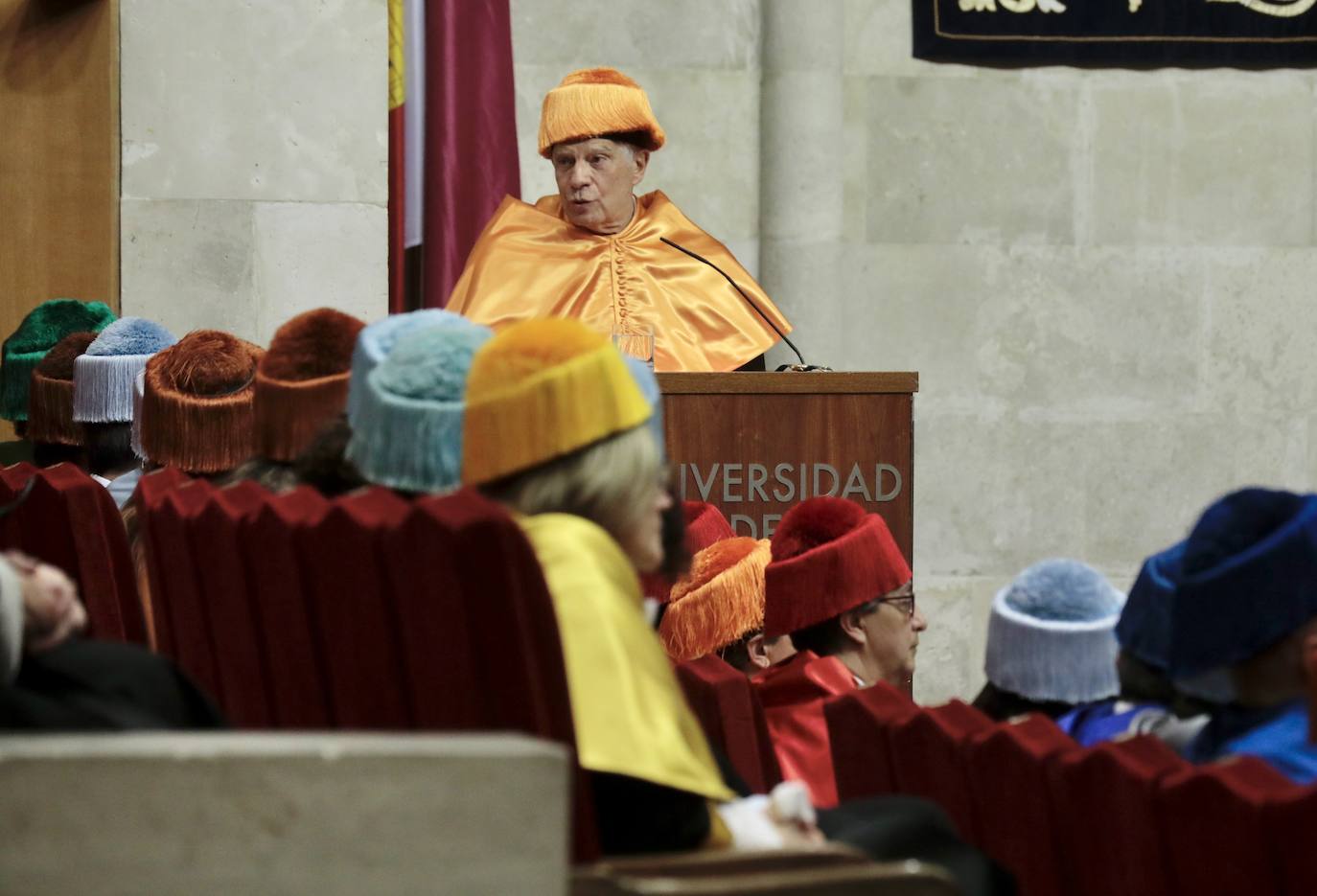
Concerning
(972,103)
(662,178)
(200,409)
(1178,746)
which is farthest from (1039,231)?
(1178,746)

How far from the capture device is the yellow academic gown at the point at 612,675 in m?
2.00

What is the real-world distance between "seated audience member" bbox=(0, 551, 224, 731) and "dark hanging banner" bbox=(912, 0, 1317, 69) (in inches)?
231

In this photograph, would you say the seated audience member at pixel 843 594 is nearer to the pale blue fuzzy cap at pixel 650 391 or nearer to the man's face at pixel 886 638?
the man's face at pixel 886 638

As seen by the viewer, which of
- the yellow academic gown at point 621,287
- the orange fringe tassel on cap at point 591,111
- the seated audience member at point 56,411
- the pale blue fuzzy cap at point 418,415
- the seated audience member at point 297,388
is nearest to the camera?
the pale blue fuzzy cap at point 418,415

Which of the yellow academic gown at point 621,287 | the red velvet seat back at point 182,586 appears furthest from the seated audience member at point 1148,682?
the yellow academic gown at point 621,287

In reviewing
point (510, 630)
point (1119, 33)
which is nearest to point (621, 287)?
point (1119, 33)

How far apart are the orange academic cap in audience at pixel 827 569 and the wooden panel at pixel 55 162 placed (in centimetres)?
261

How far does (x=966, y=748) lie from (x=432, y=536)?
0.78 metres

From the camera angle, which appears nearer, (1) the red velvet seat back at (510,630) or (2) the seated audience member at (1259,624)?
(1) the red velvet seat back at (510,630)

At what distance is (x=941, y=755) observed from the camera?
2459 millimetres

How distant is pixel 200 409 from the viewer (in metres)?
3.35

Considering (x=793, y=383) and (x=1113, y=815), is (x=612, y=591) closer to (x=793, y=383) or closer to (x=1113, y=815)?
(x=1113, y=815)

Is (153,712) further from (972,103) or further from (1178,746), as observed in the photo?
(972,103)

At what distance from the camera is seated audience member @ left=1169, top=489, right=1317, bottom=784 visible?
225 centimetres
